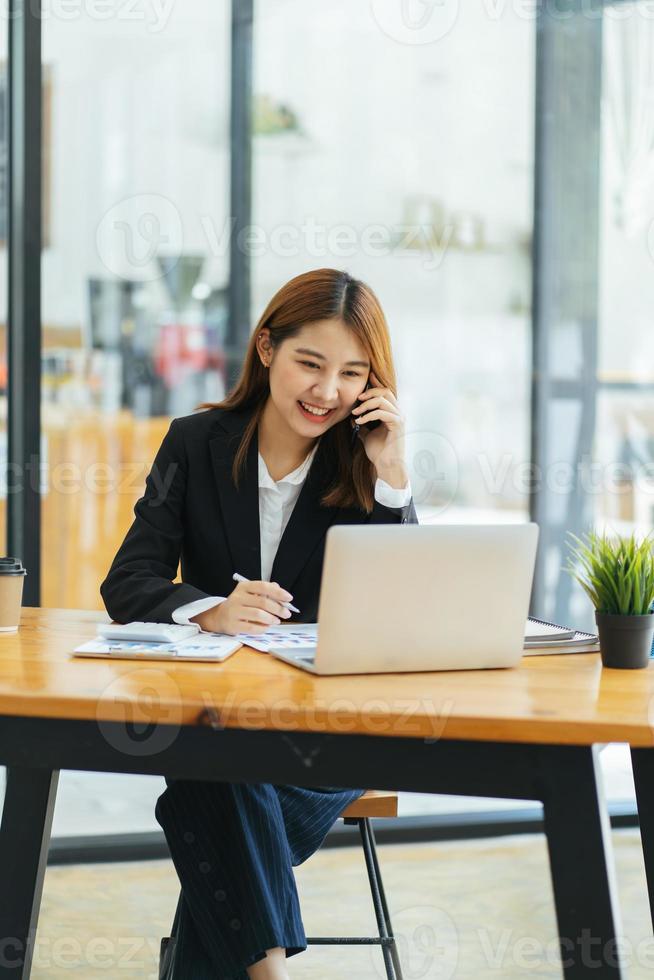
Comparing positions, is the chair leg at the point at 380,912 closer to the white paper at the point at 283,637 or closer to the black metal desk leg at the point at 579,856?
the white paper at the point at 283,637

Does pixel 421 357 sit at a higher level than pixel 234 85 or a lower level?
lower

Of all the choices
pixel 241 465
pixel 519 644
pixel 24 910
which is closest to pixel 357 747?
pixel 519 644

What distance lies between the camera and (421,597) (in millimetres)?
1375

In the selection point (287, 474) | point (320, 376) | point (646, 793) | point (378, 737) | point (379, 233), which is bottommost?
point (646, 793)

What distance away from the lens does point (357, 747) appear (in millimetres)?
1235

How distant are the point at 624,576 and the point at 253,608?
1.64ft

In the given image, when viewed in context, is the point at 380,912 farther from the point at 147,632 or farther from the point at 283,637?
the point at 147,632

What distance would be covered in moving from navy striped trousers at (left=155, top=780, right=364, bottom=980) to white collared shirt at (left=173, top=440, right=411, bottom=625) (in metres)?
0.50

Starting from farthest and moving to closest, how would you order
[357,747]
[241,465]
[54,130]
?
[54,130], [241,465], [357,747]

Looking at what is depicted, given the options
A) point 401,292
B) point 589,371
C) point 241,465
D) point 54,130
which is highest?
point 54,130

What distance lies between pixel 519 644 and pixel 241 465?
2.38 feet

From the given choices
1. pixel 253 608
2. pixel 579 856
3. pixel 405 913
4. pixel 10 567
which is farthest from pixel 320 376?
pixel 405 913

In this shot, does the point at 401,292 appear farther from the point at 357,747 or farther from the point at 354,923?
the point at 357,747

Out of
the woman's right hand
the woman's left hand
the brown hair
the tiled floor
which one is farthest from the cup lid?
the tiled floor
